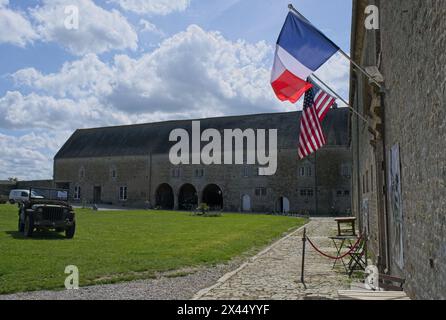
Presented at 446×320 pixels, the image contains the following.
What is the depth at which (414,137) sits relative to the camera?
4.93 metres

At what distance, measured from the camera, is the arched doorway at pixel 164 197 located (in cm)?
4497

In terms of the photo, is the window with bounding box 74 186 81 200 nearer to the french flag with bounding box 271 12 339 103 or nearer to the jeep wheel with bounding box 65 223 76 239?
the jeep wheel with bounding box 65 223 76 239

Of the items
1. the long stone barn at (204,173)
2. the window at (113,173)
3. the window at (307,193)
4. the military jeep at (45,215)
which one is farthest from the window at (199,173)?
the military jeep at (45,215)

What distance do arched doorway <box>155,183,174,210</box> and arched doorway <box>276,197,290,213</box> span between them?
42.0 feet

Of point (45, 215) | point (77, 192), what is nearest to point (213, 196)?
point (77, 192)

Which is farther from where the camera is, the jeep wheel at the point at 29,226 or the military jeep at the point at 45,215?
the military jeep at the point at 45,215

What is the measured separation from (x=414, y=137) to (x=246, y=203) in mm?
35119

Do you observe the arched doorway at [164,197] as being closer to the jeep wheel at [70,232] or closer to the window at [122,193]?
the window at [122,193]

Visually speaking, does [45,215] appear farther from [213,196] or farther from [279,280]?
[213,196]

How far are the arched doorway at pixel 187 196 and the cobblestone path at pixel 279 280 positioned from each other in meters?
32.6

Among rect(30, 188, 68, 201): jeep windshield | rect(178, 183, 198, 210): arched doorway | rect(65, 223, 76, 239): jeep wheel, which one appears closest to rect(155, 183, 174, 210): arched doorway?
rect(178, 183, 198, 210): arched doorway

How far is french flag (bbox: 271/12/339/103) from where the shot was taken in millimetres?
6988

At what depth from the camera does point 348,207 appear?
35281 mm
